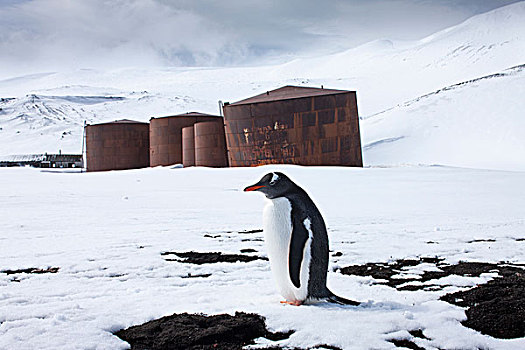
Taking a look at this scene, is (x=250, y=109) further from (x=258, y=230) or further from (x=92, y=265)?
(x=92, y=265)

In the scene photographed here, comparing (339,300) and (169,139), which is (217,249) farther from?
(169,139)

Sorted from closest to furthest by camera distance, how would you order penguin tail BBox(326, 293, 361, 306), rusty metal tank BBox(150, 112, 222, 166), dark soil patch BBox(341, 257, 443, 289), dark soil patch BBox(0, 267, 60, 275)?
penguin tail BBox(326, 293, 361, 306)
dark soil patch BBox(341, 257, 443, 289)
dark soil patch BBox(0, 267, 60, 275)
rusty metal tank BBox(150, 112, 222, 166)

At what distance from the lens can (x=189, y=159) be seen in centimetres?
2327

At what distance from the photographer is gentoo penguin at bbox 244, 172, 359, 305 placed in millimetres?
3260

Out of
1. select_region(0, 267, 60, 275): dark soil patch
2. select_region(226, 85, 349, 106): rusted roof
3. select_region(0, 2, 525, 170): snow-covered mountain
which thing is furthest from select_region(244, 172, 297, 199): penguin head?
select_region(0, 2, 525, 170): snow-covered mountain

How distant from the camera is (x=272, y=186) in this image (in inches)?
128

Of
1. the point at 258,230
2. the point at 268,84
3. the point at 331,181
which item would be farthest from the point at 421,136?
the point at 268,84

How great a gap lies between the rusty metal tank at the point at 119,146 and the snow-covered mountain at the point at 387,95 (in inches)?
589

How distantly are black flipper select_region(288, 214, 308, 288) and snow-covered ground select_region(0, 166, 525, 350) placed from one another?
0.78 ft

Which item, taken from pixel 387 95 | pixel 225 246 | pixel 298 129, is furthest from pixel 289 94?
pixel 387 95

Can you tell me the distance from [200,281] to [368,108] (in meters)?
64.4

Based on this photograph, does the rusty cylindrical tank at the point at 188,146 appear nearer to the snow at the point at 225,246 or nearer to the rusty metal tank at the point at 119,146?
the rusty metal tank at the point at 119,146

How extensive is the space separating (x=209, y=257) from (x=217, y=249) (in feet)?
1.36

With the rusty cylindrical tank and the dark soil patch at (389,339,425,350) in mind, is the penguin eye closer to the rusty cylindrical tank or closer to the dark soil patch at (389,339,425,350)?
the dark soil patch at (389,339,425,350)
